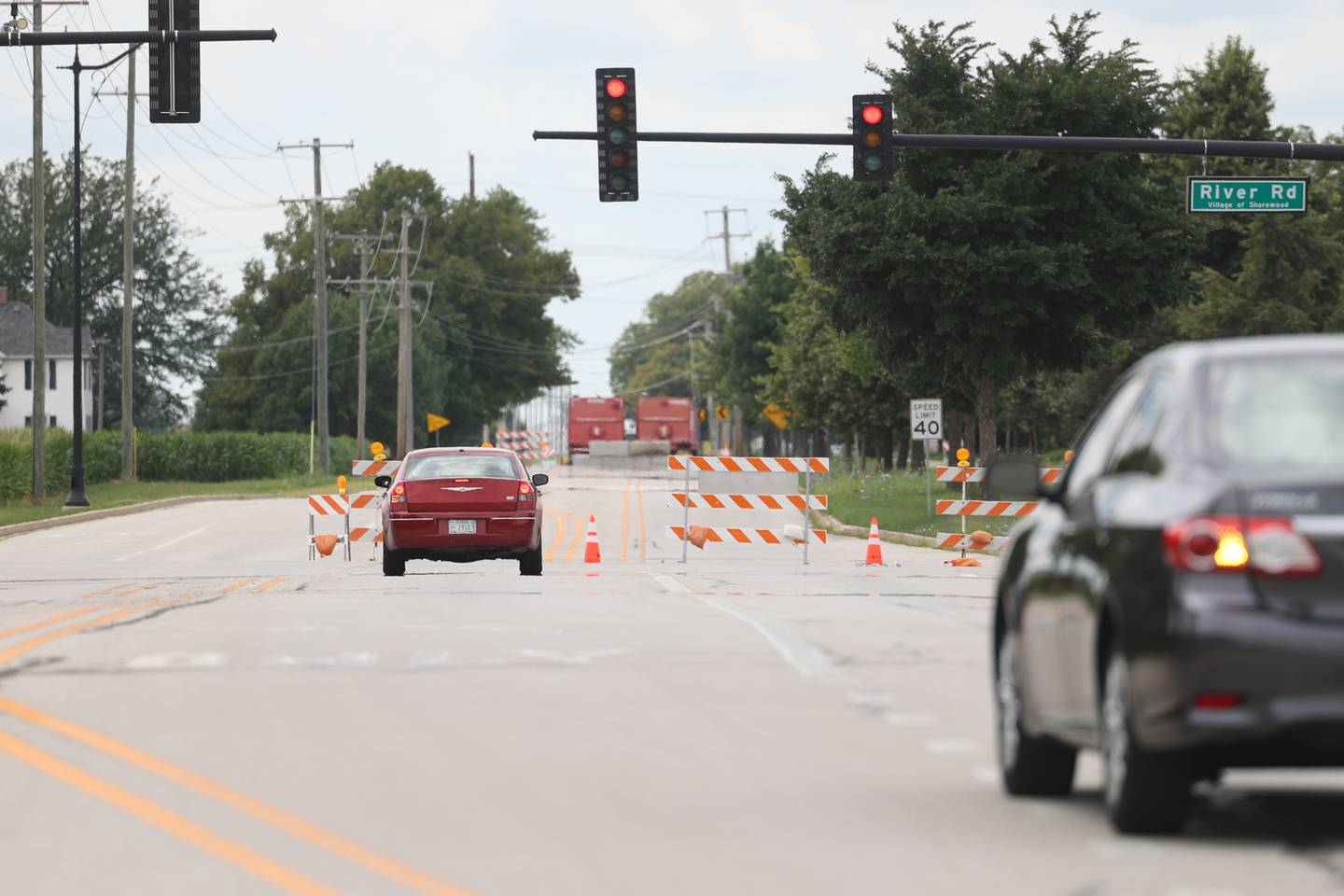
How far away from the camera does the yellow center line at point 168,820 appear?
685cm

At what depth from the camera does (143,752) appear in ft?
32.1

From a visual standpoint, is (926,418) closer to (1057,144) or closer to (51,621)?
(1057,144)

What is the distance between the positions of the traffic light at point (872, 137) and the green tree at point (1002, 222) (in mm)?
12699

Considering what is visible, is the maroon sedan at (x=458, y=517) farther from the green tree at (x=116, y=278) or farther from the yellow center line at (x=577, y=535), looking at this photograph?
the green tree at (x=116, y=278)

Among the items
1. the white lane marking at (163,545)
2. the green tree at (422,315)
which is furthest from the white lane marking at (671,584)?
the green tree at (422,315)

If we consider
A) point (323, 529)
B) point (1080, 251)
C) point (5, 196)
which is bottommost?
point (323, 529)

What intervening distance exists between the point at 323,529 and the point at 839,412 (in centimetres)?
3539

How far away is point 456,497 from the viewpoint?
86.0 ft

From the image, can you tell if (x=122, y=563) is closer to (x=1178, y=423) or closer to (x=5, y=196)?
(x=1178, y=423)

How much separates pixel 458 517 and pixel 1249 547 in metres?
20.0

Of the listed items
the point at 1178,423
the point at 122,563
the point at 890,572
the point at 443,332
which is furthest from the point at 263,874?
the point at 443,332

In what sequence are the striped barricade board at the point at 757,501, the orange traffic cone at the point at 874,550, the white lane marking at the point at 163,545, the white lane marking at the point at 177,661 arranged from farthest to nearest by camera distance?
the white lane marking at the point at 163,545 → the striped barricade board at the point at 757,501 → the orange traffic cone at the point at 874,550 → the white lane marking at the point at 177,661

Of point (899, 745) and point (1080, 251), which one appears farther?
point (1080, 251)

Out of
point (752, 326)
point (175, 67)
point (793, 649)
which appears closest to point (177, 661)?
point (793, 649)
